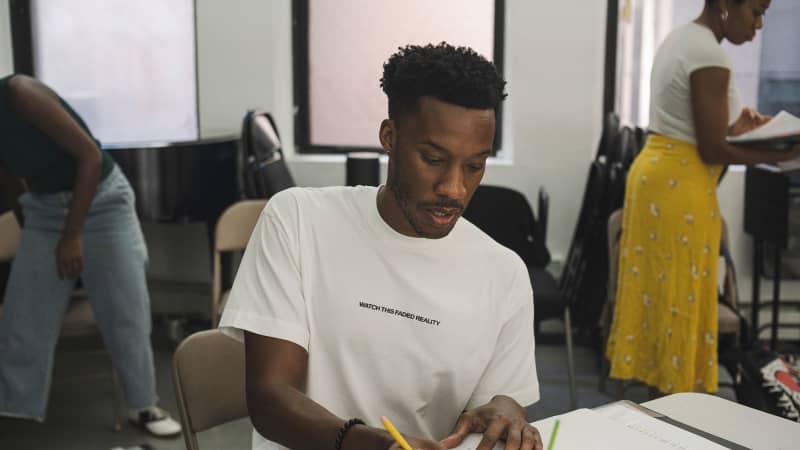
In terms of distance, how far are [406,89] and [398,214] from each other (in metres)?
0.19

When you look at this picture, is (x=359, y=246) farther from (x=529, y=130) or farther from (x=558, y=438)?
(x=529, y=130)

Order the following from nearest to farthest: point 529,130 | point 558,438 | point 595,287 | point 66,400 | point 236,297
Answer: point 558,438 < point 236,297 < point 66,400 < point 595,287 < point 529,130

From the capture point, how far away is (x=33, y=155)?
2.60 metres

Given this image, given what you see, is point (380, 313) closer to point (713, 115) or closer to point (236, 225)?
point (713, 115)

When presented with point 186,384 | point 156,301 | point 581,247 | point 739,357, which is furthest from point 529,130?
point 186,384

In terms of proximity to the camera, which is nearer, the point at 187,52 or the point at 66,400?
the point at 66,400

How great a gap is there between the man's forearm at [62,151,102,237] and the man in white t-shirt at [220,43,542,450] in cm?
149

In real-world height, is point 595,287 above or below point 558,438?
below

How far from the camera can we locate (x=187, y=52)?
4207 mm

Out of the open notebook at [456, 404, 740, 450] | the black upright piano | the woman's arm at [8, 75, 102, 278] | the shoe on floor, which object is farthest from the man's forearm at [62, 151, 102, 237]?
the open notebook at [456, 404, 740, 450]

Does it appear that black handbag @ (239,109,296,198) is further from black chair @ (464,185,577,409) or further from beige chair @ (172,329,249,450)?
beige chair @ (172,329,249,450)

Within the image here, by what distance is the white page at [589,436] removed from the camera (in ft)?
3.48

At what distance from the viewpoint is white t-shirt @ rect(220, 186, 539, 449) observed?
121 centimetres

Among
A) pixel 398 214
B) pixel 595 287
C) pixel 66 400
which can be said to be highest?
pixel 398 214
